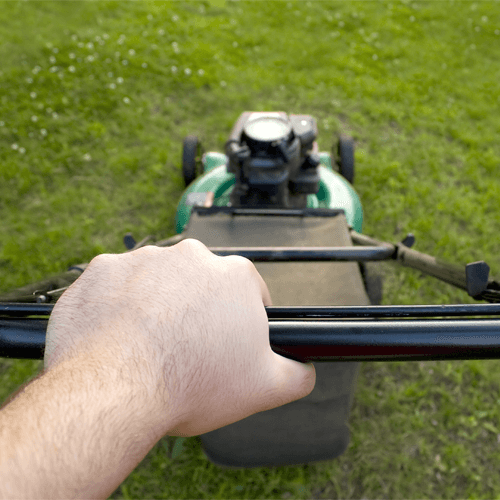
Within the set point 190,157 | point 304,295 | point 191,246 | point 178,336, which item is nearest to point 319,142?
point 190,157

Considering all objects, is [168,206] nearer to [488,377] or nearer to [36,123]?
[36,123]

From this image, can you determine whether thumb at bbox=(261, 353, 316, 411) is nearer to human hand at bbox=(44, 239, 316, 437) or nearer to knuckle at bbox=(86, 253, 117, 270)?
human hand at bbox=(44, 239, 316, 437)

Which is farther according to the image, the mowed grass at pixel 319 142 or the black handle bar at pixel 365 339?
the mowed grass at pixel 319 142

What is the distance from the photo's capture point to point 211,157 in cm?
235

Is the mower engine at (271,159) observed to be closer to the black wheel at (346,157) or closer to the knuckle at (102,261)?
the black wheel at (346,157)


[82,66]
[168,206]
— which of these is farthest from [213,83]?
[168,206]

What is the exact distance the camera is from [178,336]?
521 mm

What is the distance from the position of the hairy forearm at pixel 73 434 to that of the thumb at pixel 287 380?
0.20 m

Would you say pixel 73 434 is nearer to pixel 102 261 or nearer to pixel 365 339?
pixel 102 261

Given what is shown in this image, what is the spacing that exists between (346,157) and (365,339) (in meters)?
2.03

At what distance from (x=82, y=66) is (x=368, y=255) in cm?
341

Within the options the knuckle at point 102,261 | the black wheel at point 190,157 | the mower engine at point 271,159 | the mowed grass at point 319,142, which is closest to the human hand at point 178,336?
the knuckle at point 102,261

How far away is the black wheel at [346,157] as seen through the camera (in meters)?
2.39

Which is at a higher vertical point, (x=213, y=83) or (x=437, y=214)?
(x=213, y=83)
